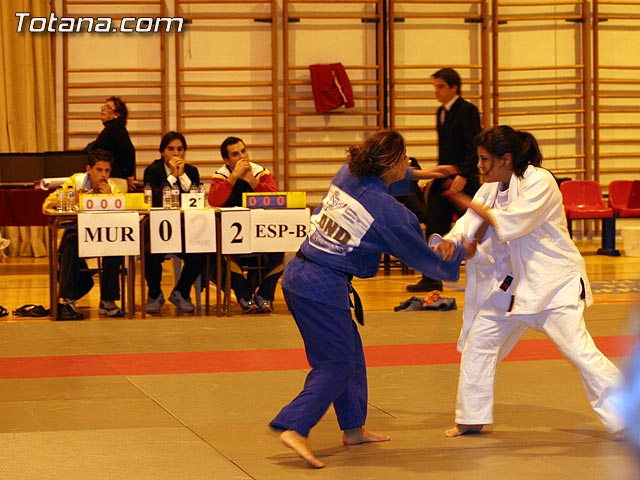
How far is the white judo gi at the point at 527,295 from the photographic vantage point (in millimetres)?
3781

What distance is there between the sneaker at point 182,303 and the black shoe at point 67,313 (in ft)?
2.24

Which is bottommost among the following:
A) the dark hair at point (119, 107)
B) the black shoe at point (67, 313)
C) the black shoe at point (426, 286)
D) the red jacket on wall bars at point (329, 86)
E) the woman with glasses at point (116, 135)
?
the black shoe at point (67, 313)

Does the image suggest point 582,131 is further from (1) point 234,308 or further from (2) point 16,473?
(2) point 16,473

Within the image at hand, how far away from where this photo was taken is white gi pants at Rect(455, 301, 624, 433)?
3756 mm

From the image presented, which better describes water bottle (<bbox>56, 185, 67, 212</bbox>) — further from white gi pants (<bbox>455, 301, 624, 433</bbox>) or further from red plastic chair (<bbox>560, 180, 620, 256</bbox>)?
red plastic chair (<bbox>560, 180, 620, 256</bbox>)

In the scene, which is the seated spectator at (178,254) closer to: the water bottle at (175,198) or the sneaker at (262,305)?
the water bottle at (175,198)

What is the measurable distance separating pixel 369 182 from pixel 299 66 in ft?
30.1

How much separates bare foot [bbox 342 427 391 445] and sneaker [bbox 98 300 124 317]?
3813mm

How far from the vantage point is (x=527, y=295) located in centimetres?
383

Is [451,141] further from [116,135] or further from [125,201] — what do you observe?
[116,135]

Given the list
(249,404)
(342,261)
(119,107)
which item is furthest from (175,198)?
(342,261)

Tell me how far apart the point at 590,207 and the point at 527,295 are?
8.29 meters

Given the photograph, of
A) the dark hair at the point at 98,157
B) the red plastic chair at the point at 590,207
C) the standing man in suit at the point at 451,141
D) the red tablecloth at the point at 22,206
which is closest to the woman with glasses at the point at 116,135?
the red tablecloth at the point at 22,206

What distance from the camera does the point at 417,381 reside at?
5.00m
